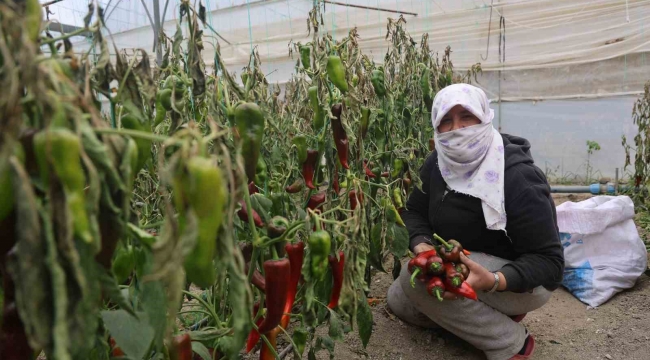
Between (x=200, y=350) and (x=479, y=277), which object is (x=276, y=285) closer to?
(x=200, y=350)

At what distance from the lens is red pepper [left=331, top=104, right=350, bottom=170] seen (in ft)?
5.38

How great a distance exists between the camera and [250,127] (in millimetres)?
1101

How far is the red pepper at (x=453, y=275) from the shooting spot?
181 centimetres

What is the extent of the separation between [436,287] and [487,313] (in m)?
0.29

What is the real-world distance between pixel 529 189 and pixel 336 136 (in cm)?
76

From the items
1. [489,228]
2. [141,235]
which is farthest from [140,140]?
[489,228]

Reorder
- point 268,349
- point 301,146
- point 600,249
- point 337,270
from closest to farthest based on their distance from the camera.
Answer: point 268,349, point 337,270, point 301,146, point 600,249

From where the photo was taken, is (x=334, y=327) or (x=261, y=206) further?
(x=334, y=327)

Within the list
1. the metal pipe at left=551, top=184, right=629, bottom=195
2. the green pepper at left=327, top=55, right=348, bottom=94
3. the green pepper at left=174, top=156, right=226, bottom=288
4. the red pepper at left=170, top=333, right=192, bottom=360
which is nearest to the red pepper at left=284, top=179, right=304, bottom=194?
the green pepper at left=327, top=55, right=348, bottom=94

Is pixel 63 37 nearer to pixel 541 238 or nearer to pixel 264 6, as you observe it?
pixel 541 238

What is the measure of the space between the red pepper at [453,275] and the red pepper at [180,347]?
38.4 inches

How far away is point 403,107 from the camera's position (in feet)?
8.98

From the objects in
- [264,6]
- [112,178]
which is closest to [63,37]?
[112,178]

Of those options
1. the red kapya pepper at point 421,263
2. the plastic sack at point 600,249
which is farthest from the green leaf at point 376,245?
the plastic sack at point 600,249
